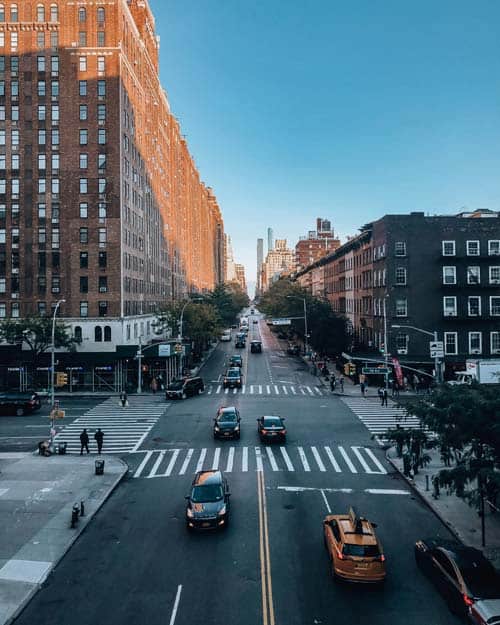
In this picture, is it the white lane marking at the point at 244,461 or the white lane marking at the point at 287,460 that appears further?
the white lane marking at the point at 287,460

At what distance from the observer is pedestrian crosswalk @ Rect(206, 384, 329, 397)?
2134 inches

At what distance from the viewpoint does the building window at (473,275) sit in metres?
57.6

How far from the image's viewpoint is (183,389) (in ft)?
170

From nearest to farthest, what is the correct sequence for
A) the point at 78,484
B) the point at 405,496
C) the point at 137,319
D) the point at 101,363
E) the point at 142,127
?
the point at 405,496
the point at 78,484
the point at 101,363
the point at 137,319
the point at 142,127

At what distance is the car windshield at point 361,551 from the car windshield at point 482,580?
243 centimetres

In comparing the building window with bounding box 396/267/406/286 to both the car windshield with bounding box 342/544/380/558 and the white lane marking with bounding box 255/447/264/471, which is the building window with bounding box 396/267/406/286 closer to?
the white lane marking with bounding box 255/447/264/471

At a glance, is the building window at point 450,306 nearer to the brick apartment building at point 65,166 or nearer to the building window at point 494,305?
the building window at point 494,305

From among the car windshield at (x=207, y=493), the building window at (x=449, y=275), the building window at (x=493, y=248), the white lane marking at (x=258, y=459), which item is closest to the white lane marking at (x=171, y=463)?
the white lane marking at (x=258, y=459)

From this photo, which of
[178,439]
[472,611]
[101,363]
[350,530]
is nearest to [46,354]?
[101,363]

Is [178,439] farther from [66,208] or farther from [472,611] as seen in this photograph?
[66,208]

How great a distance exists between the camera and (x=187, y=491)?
971 inches

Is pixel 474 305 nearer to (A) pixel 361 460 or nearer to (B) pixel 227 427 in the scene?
(A) pixel 361 460

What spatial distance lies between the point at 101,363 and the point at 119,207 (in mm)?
18052

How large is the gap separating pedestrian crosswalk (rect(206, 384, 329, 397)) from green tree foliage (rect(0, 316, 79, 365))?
16338 mm
